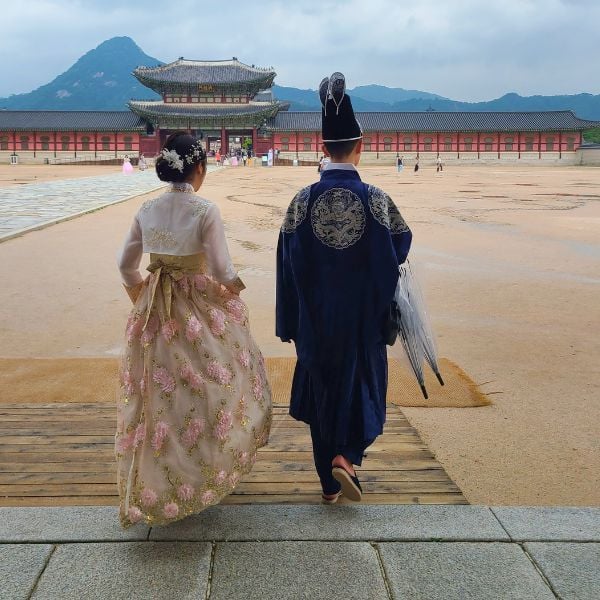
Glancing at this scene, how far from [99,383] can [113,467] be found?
1.58m

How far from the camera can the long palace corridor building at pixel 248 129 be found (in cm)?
4925

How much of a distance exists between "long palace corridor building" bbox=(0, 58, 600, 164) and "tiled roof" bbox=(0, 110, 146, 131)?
0.08 m

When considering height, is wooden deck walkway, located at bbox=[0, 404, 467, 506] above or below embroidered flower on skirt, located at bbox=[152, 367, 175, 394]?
below

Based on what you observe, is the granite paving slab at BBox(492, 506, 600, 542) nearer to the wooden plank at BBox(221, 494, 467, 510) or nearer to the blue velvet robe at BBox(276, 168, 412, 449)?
the wooden plank at BBox(221, 494, 467, 510)

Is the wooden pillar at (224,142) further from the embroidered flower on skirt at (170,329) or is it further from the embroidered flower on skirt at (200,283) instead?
the embroidered flower on skirt at (170,329)

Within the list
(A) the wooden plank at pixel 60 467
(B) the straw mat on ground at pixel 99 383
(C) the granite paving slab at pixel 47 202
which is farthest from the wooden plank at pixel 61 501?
(C) the granite paving slab at pixel 47 202

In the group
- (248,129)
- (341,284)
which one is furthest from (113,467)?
(248,129)

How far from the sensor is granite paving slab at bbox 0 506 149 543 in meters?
2.26

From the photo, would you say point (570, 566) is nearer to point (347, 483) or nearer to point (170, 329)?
point (347, 483)

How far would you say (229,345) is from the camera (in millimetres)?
2539

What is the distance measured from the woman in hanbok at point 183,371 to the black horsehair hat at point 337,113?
1.68ft

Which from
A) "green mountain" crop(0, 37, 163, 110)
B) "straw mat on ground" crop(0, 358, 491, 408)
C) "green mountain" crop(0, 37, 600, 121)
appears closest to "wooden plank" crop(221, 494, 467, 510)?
"straw mat on ground" crop(0, 358, 491, 408)

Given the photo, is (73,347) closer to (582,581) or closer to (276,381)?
(276,381)

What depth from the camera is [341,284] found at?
251cm
